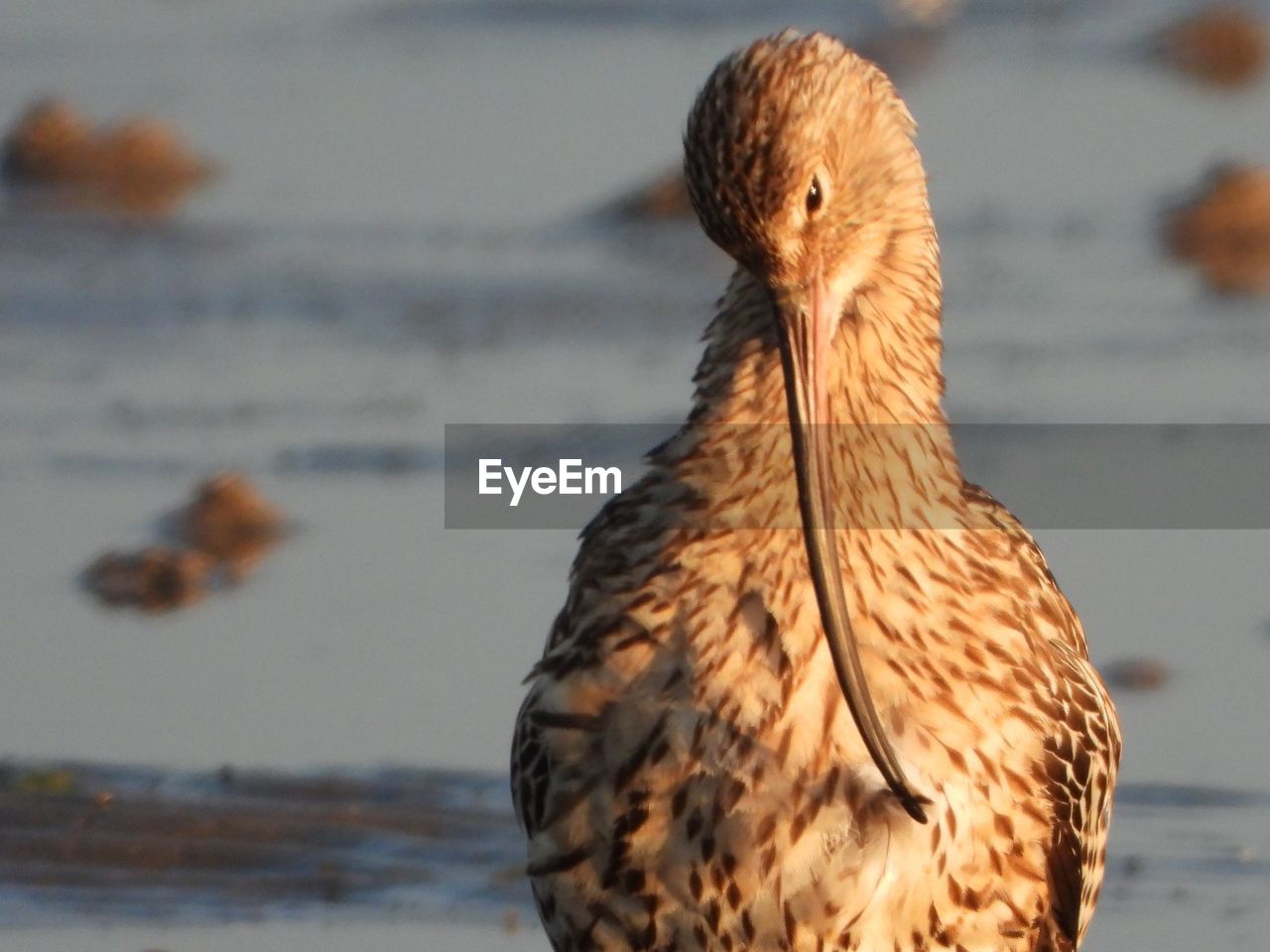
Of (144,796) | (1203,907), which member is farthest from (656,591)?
(144,796)

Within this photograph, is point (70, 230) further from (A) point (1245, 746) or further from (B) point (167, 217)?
(A) point (1245, 746)

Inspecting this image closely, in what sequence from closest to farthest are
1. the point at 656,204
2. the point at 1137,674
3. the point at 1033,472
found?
the point at 1137,674 → the point at 1033,472 → the point at 656,204

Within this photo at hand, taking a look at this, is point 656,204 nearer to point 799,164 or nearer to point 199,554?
point 199,554

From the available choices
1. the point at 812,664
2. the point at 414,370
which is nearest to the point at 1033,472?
the point at 414,370

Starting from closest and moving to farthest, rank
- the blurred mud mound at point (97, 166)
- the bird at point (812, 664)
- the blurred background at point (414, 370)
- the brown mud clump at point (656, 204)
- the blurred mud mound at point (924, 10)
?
the bird at point (812, 664) → the blurred background at point (414, 370) → the brown mud clump at point (656, 204) → the blurred mud mound at point (97, 166) → the blurred mud mound at point (924, 10)

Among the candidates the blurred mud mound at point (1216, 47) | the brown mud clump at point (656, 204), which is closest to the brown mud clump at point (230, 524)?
the brown mud clump at point (656, 204)

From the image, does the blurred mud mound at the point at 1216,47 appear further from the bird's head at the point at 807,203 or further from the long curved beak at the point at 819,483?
the long curved beak at the point at 819,483
